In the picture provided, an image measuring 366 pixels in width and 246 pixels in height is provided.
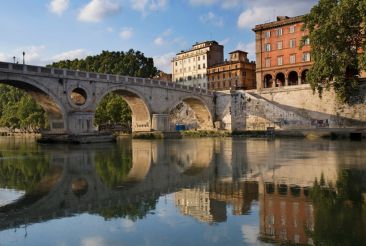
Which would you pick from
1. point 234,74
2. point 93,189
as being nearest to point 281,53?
point 234,74

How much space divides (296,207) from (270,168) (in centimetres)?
746

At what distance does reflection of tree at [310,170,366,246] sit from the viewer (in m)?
7.52

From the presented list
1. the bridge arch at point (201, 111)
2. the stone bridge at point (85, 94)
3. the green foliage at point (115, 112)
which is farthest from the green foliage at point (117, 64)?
the stone bridge at point (85, 94)

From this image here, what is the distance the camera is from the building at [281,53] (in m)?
57.9

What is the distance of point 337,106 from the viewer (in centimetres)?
5056

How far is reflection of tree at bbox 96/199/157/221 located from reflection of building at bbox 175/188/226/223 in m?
0.84

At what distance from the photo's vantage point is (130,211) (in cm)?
1020

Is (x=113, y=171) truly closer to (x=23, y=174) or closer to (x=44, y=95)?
(x=23, y=174)

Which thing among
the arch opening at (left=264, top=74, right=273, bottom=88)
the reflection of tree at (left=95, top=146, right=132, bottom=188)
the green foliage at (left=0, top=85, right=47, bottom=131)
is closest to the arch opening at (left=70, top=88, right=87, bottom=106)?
the reflection of tree at (left=95, top=146, right=132, bottom=188)

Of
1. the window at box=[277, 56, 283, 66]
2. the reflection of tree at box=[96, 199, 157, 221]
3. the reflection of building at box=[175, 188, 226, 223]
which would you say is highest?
the window at box=[277, 56, 283, 66]

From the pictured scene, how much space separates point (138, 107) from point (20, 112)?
38.1m

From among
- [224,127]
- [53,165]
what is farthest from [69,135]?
[224,127]

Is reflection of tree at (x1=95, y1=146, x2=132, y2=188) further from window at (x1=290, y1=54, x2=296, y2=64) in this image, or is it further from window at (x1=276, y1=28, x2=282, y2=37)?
window at (x1=276, y1=28, x2=282, y2=37)

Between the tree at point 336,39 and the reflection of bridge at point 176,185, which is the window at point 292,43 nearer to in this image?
the tree at point 336,39
